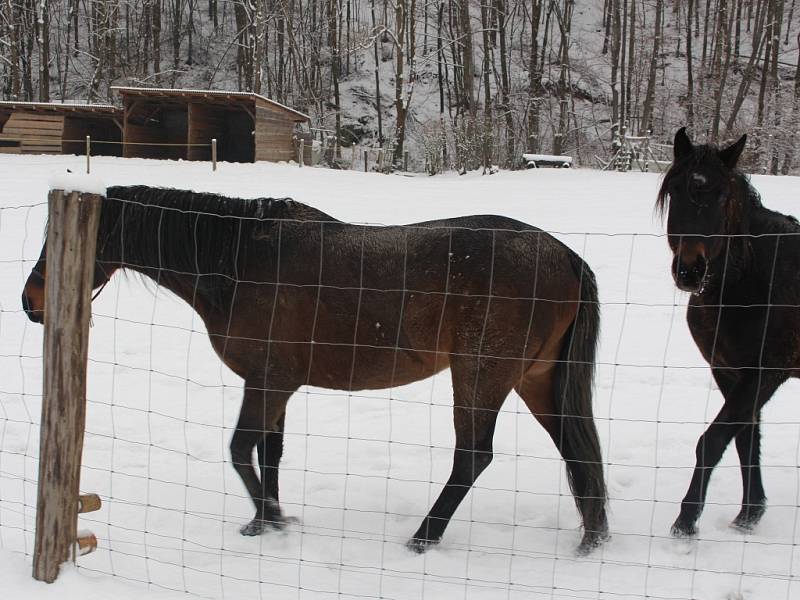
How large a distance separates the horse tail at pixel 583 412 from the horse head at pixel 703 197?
1.48 feet

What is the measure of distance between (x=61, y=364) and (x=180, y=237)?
3.27 feet

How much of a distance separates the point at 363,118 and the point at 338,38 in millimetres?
4721

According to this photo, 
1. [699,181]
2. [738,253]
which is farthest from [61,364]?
[738,253]

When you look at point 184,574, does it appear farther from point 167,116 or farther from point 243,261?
point 167,116

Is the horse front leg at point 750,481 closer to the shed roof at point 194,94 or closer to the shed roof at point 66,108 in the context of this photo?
the shed roof at point 194,94

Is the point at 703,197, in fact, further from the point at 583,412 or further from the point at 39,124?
the point at 39,124

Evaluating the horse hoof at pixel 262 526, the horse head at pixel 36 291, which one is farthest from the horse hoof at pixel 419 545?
the horse head at pixel 36 291

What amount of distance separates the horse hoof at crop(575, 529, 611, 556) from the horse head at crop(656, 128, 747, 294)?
1.28 m

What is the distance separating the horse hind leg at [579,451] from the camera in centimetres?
356

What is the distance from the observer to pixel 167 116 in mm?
24062

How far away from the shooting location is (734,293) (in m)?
3.70

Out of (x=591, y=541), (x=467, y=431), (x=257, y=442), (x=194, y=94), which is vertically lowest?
(x=591, y=541)

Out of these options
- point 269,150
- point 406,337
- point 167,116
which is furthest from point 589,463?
point 167,116

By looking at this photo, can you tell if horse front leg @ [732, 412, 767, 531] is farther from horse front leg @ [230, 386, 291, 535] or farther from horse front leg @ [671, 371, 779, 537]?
horse front leg @ [230, 386, 291, 535]
